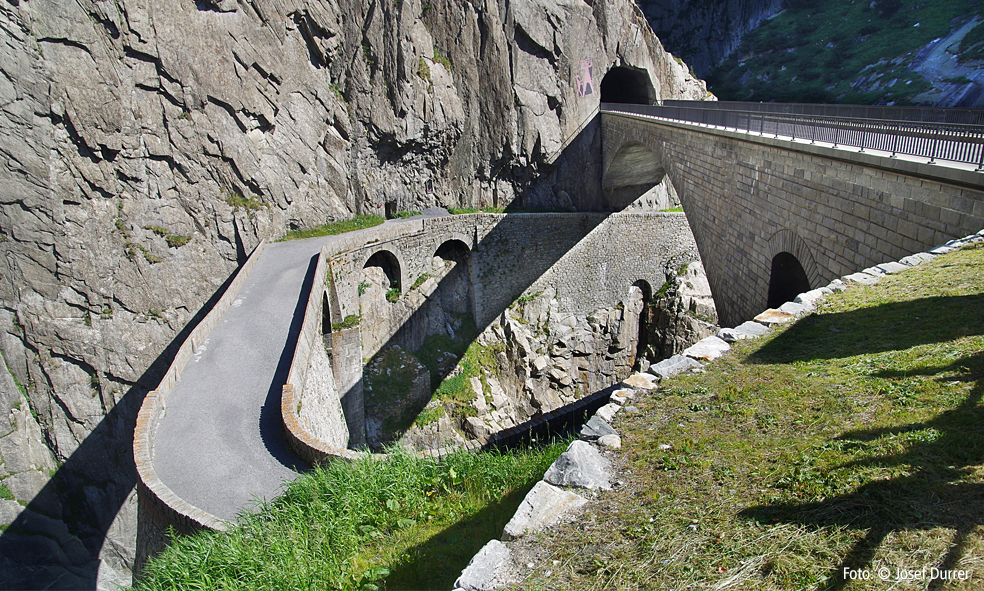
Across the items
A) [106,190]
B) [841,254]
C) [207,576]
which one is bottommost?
[207,576]

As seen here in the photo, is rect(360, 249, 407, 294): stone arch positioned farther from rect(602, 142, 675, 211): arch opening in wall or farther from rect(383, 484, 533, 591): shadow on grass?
rect(383, 484, 533, 591): shadow on grass

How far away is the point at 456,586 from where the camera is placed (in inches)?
125

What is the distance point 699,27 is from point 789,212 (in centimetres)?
4204

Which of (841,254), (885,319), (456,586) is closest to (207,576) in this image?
(456,586)

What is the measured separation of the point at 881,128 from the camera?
748cm

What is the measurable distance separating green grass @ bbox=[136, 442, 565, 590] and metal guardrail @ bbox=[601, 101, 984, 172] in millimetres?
5963

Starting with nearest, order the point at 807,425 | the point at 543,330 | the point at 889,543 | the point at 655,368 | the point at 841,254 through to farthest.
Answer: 1. the point at 889,543
2. the point at 807,425
3. the point at 655,368
4. the point at 841,254
5. the point at 543,330

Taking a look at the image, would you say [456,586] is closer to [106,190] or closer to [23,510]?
[106,190]

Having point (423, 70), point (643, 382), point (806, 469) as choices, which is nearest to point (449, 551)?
point (643, 382)

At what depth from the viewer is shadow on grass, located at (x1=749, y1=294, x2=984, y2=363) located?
16.7 feet

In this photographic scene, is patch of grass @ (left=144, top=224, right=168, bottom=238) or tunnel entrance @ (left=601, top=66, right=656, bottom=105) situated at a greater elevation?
tunnel entrance @ (left=601, top=66, right=656, bottom=105)

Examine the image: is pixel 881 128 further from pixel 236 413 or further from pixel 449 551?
pixel 236 413

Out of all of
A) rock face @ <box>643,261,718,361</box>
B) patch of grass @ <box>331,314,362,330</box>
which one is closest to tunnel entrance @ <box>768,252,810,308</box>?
patch of grass @ <box>331,314,362,330</box>

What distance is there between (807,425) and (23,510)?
20.9 metres
